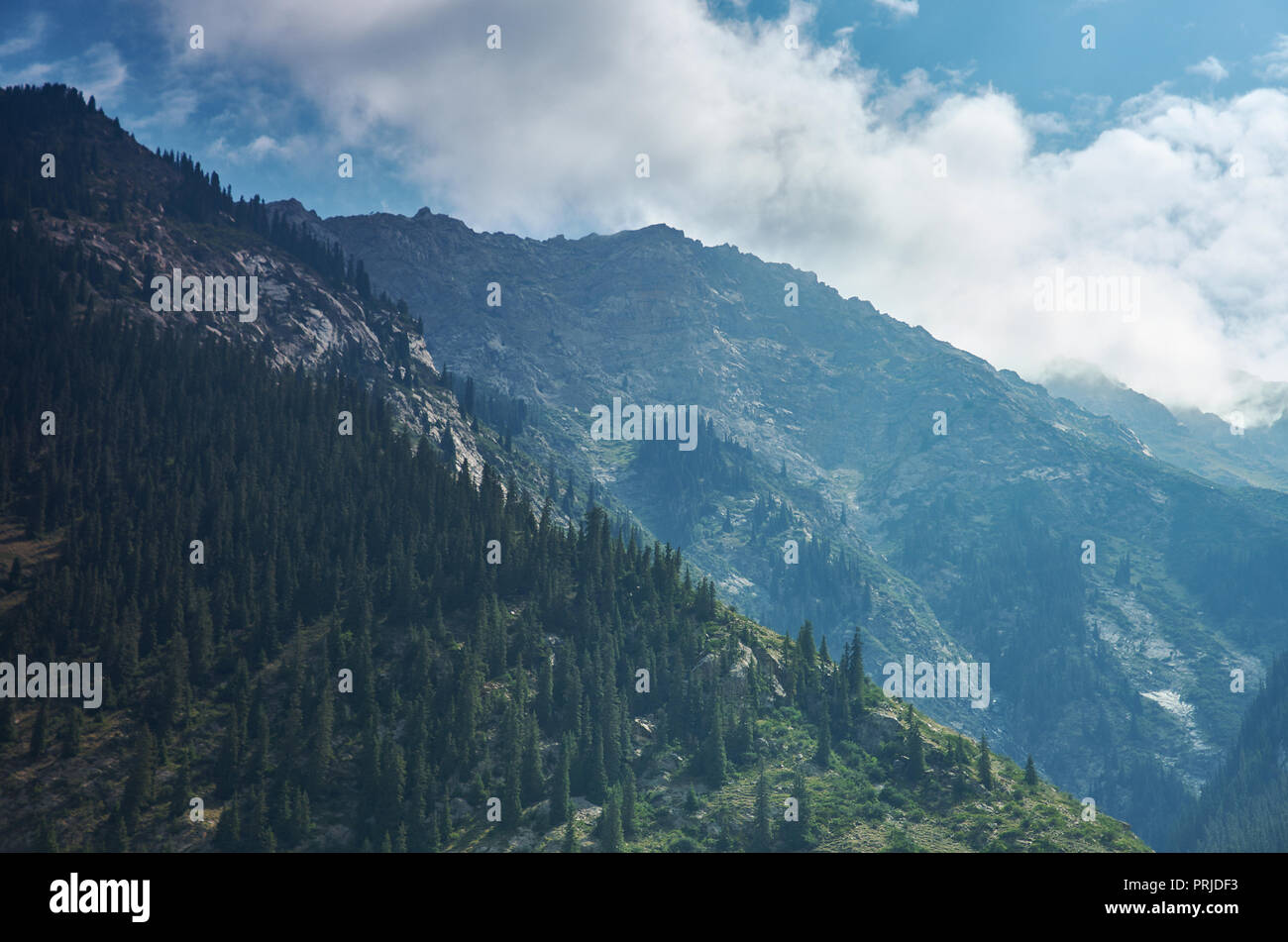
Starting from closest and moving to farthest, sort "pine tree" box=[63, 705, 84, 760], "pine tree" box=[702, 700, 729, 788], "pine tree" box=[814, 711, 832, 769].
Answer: "pine tree" box=[63, 705, 84, 760] < "pine tree" box=[702, 700, 729, 788] < "pine tree" box=[814, 711, 832, 769]

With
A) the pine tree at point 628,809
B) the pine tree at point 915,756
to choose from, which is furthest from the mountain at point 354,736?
the pine tree at point 915,756

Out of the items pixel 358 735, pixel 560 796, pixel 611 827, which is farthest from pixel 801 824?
pixel 358 735

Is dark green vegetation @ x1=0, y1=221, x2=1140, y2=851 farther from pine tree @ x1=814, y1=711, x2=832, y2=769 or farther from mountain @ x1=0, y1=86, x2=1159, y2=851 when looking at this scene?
pine tree @ x1=814, y1=711, x2=832, y2=769

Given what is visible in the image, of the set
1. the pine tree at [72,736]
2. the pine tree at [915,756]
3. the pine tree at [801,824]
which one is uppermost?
the pine tree at [72,736]

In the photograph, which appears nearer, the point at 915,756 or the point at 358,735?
the point at 358,735

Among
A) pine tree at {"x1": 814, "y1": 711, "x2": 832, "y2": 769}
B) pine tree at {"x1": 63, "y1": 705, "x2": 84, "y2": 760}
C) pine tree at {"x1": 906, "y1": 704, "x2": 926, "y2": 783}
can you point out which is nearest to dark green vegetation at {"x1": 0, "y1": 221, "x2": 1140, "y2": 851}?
pine tree at {"x1": 63, "y1": 705, "x2": 84, "y2": 760}

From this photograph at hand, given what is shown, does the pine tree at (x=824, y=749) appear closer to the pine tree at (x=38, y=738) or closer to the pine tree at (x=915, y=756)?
the pine tree at (x=915, y=756)

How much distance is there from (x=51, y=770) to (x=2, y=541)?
58141mm

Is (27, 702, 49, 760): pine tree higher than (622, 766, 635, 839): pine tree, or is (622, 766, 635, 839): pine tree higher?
(27, 702, 49, 760): pine tree

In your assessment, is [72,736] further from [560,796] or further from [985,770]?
[985,770]

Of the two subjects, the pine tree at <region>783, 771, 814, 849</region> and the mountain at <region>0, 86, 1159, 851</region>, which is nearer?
the mountain at <region>0, 86, 1159, 851</region>

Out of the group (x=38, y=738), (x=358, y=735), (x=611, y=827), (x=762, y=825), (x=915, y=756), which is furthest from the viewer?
(x=915, y=756)
